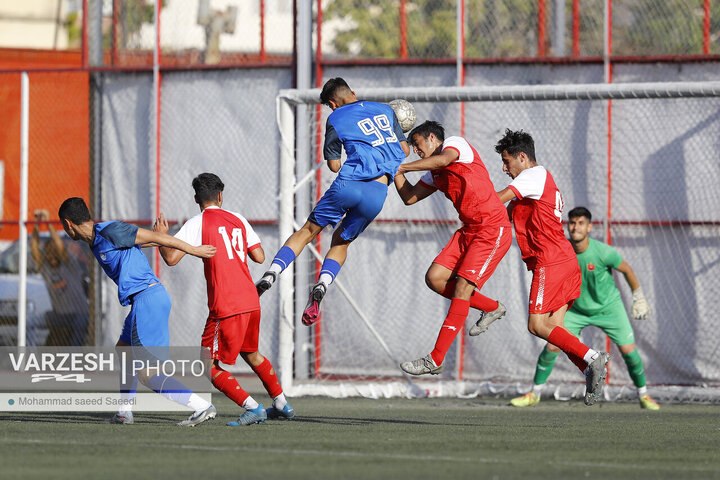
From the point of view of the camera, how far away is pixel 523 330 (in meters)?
13.8

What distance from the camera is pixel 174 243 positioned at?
809 centimetres

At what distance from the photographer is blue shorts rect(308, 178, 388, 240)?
30.0 ft

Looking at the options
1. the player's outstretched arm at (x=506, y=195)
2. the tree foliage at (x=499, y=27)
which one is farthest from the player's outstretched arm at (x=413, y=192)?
the tree foliage at (x=499, y=27)

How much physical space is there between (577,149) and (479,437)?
658 cm

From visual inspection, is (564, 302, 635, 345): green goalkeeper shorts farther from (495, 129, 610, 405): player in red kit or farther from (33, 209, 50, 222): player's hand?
(33, 209, 50, 222): player's hand

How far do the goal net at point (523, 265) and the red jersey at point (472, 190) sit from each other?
151 inches

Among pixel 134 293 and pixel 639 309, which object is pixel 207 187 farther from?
pixel 639 309

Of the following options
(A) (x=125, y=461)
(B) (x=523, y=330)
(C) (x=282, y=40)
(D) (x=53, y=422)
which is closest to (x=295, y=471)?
(A) (x=125, y=461)

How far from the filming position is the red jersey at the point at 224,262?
8.57 m

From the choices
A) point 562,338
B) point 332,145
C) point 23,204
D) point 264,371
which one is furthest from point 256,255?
point 23,204

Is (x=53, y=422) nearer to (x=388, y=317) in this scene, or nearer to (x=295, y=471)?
(x=295, y=471)

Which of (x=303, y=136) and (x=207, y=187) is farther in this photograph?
(x=303, y=136)

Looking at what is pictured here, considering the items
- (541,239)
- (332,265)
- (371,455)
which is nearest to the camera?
(371,455)

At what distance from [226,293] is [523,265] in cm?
603
